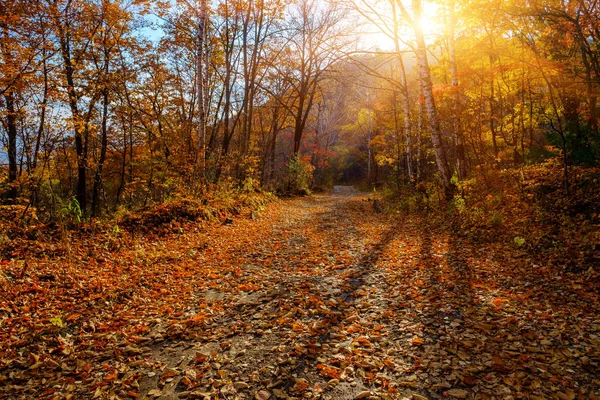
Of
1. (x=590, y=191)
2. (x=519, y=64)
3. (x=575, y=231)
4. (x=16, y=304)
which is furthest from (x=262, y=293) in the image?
(x=519, y=64)

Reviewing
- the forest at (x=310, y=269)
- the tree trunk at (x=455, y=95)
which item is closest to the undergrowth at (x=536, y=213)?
the forest at (x=310, y=269)

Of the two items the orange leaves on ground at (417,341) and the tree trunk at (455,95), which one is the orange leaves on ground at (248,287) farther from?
the tree trunk at (455,95)

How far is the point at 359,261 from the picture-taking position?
21.0ft

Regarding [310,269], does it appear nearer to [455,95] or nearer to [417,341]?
[417,341]

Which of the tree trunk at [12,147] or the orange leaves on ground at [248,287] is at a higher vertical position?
the tree trunk at [12,147]

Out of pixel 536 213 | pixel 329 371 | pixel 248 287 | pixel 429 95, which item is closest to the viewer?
pixel 329 371

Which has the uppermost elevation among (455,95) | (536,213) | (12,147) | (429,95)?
(455,95)

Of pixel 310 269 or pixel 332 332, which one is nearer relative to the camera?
pixel 332 332

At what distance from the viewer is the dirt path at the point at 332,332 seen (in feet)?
9.38

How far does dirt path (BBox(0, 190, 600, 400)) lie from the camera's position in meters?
2.86

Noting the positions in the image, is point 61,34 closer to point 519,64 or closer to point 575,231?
point 519,64

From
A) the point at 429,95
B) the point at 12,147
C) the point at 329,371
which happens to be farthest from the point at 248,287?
the point at 12,147

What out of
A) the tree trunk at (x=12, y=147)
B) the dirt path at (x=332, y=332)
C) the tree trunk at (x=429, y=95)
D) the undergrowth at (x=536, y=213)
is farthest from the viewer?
the tree trunk at (x=12, y=147)

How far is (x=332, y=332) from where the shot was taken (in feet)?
12.3
